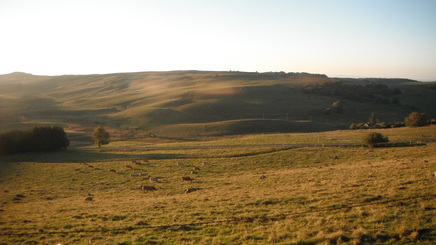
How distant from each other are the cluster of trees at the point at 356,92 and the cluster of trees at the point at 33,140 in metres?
124

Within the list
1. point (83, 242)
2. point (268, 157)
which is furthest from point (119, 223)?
point (268, 157)

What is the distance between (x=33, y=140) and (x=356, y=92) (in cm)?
14004

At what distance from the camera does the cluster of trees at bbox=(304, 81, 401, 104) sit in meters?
138

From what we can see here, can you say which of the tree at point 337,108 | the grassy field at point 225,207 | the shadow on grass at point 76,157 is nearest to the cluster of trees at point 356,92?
the tree at point 337,108

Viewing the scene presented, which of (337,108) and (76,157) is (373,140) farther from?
(337,108)

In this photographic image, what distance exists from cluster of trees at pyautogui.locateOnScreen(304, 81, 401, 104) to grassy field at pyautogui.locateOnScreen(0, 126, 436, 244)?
11028 cm

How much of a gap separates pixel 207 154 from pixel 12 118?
4113 inches

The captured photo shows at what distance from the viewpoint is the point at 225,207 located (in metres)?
19.6

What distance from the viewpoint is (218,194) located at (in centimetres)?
2442

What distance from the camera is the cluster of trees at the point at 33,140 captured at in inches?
2229

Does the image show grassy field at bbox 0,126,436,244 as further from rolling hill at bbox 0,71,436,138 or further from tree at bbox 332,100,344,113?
tree at bbox 332,100,344,113

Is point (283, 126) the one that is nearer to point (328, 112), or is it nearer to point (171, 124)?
point (328, 112)

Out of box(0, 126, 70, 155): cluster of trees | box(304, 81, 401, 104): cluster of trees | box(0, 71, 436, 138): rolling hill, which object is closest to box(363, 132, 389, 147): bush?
box(0, 71, 436, 138): rolling hill

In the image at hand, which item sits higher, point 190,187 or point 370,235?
point 370,235
